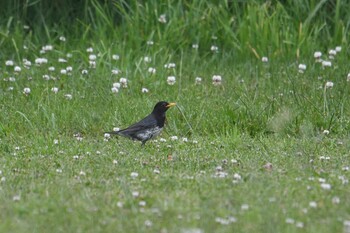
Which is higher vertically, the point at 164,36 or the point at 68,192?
the point at 68,192

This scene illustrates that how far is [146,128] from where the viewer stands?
819cm

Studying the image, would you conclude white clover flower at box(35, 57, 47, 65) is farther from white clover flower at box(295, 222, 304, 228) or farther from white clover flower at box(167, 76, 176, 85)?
white clover flower at box(295, 222, 304, 228)

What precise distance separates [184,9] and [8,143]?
4458 mm


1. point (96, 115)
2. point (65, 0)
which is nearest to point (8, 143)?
point (96, 115)

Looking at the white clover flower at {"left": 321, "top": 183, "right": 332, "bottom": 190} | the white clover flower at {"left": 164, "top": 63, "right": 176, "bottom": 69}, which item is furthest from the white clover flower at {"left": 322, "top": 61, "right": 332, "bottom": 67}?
the white clover flower at {"left": 321, "top": 183, "right": 332, "bottom": 190}

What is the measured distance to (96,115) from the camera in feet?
29.6

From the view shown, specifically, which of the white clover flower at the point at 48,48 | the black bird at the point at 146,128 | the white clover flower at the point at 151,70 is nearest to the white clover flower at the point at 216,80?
Result: the white clover flower at the point at 151,70

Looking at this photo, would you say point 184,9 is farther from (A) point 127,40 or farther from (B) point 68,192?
(B) point 68,192

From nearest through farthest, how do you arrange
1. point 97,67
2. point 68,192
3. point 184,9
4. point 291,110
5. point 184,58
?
point 68,192
point 291,110
point 97,67
point 184,58
point 184,9

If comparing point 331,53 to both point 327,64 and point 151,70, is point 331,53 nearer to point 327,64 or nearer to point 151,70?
point 327,64

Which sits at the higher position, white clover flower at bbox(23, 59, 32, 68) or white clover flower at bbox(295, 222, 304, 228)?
white clover flower at bbox(295, 222, 304, 228)

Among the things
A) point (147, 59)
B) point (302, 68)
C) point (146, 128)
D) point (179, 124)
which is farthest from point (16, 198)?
point (302, 68)

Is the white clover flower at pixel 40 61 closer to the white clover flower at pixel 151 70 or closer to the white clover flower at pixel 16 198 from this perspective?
the white clover flower at pixel 151 70

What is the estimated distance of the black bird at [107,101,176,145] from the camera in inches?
321
